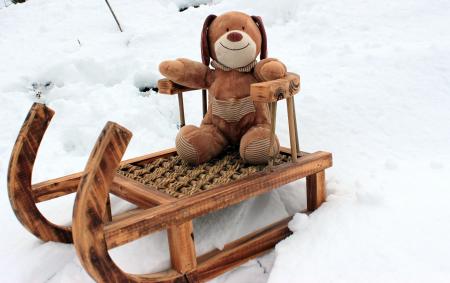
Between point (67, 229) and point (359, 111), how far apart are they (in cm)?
144

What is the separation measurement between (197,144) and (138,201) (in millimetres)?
324

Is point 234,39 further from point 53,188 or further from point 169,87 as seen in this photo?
Result: point 53,188

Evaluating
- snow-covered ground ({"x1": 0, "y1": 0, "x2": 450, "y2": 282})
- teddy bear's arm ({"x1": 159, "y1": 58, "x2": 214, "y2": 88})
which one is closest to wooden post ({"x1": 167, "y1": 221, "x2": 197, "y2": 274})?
snow-covered ground ({"x1": 0, "y1": 0, "x2": 450, "y2": 282})

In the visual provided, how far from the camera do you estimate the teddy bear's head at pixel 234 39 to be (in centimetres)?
162

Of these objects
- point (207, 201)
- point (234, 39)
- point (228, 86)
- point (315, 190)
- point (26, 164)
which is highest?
point (234, 39)

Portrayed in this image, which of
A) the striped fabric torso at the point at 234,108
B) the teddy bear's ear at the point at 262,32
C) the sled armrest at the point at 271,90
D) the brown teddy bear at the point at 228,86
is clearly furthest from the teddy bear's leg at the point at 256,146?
the teddy bear's ear at the point at 262,32

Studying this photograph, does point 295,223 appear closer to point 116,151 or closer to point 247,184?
point 247,184

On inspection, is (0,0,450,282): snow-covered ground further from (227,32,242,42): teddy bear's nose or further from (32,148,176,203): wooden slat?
(227,32,242,42): teddy bear's nose

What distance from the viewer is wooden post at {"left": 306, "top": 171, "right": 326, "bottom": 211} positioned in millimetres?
1622

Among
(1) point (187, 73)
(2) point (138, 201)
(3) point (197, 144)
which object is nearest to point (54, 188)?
(2) point (138, 201)

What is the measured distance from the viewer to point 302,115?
2242 mm

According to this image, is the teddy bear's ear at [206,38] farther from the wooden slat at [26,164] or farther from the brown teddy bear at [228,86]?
the wooden slat at [26,164]

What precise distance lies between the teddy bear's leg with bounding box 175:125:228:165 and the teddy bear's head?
27 centimetres

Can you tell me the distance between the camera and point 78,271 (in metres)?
1.40
